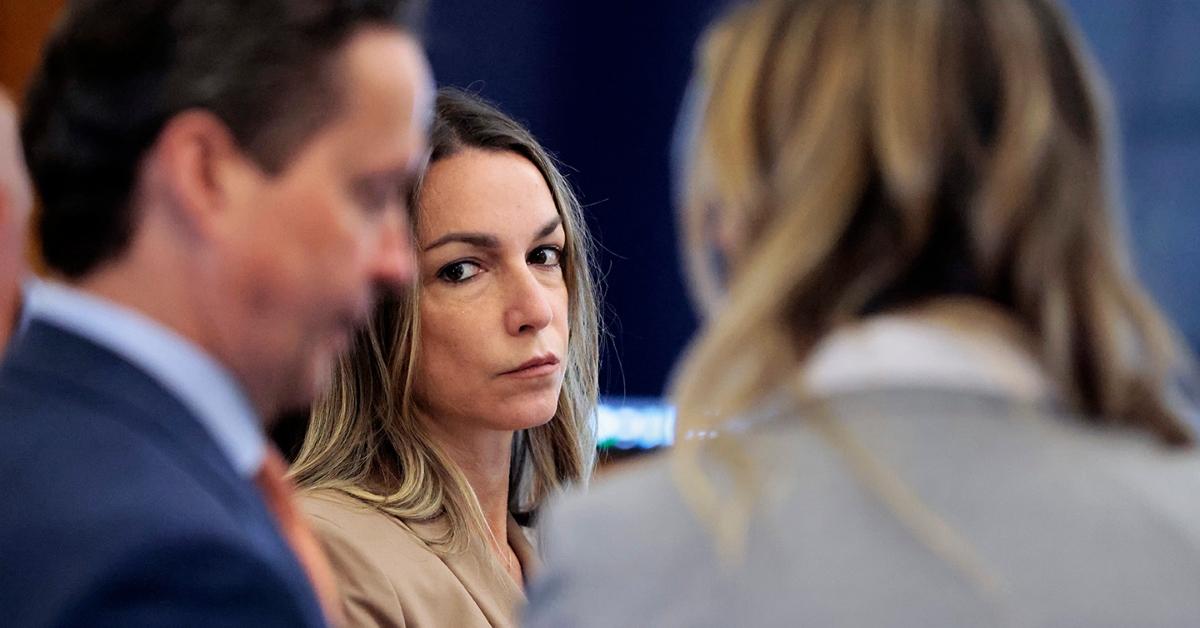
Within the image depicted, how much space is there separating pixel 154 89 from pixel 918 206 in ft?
1.66

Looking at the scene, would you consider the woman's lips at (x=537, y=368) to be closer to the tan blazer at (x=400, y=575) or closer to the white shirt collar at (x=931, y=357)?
the tan blazer at (x=400, y=575)

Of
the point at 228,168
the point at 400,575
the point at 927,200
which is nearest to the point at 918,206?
the point at 927,200

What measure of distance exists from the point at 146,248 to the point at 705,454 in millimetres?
399

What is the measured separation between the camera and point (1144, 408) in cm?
88

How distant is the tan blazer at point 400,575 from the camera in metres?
1.62

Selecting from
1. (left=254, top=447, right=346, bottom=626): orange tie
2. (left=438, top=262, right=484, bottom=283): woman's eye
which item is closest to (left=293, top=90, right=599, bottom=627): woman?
(left=438, top=262, right=484, bottom=283): woman's eye

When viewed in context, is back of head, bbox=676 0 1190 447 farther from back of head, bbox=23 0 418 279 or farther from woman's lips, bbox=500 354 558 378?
woman's lips, bbox=500 354 558 378

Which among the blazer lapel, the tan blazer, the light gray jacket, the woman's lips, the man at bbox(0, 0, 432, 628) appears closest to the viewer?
the light gray jacket

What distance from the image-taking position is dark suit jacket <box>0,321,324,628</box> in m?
0.84

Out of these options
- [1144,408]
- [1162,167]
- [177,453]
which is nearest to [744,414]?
[1144,408]

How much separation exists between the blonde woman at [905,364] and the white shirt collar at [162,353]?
246 mm

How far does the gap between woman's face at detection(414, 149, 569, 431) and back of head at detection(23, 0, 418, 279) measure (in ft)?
2.91

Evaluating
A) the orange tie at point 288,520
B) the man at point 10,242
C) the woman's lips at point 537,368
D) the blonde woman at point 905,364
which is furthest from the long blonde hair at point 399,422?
the blonde woman at point 905,364

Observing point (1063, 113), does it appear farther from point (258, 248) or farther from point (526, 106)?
point (526, 106)
